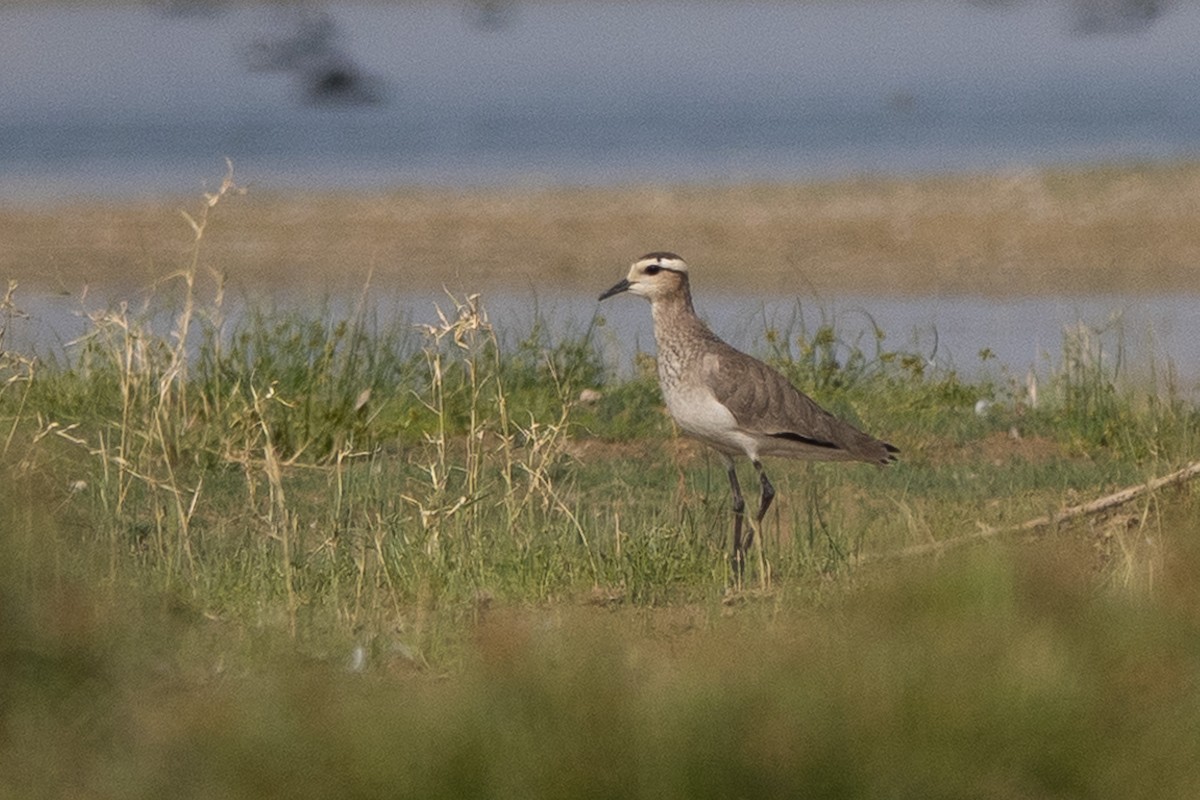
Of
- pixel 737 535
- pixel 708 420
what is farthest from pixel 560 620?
pixel 708 420

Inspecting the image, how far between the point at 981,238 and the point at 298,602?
16.9 meters

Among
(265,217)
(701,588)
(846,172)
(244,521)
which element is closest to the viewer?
(701,588)

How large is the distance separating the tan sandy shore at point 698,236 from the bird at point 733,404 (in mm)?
10968

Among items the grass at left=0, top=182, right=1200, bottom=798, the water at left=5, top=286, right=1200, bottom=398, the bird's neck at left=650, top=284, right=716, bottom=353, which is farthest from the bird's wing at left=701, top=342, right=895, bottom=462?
the water at left=5, top=286, right=1200, bottom=398

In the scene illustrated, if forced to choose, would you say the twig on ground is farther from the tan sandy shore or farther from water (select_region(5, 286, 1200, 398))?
the tan sandy shore

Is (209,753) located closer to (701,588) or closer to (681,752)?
(681,752)

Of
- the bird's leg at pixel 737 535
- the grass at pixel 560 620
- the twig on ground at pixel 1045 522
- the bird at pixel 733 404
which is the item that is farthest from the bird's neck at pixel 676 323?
the twig on ground at pixel 1045 522

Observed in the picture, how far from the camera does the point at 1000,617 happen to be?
4.94 m

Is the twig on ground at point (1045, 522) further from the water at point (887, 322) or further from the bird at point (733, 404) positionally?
the water at point (887, 322)

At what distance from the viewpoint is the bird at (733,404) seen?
7715mm

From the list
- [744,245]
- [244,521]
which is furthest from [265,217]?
[244,521]

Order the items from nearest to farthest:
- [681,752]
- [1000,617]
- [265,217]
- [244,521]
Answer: [681,752] → [1000,617] → [244,521] → [265,217]

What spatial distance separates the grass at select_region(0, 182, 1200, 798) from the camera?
437 centimetres

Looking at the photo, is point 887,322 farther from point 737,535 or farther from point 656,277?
point 737,535
